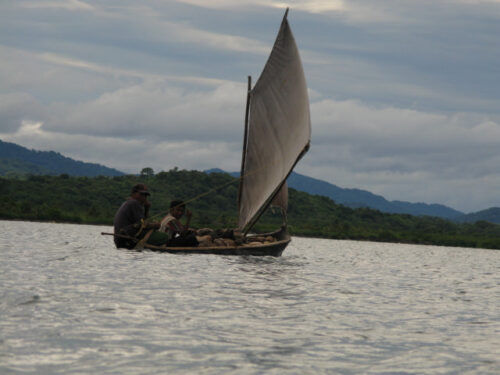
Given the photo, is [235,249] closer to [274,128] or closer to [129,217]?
[129,217]

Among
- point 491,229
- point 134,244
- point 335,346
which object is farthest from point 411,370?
point 491,229

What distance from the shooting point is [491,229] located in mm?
128875

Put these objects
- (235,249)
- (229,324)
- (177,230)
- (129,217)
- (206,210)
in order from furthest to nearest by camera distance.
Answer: (206,210) → (235,249) → (129,217) → (177,230) → (229,324)

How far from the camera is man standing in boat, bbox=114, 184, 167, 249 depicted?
2527 centimetres

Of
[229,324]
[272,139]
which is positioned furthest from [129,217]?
[229,324]

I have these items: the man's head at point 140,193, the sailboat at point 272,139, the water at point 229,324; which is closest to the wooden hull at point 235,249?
the sailboat at point 272,139

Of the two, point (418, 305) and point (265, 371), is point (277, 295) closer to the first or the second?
point (418, 305)

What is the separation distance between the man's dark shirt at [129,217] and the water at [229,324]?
5216mm

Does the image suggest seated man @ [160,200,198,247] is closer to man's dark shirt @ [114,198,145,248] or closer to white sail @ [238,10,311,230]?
man's dark shirt @ [114,198,145,248]

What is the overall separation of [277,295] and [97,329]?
6.46 meters

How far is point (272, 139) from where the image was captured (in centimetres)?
2817

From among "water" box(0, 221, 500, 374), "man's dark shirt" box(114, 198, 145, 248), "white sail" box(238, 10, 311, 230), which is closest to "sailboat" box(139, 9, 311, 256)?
"white sail" box(238, 10, 311, 230)

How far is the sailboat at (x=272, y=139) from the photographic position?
1022 inches

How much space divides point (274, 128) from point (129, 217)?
745 cm
